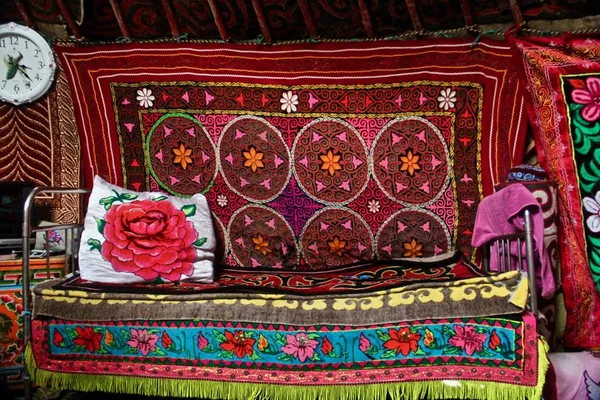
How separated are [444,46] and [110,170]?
A: 5.92 feet

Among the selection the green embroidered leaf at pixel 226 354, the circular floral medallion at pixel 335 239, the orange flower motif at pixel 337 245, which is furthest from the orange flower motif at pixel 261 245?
the green embroidered leaf at pixel 226 354

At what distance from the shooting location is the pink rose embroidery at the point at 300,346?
207cm

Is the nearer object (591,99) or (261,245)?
(591,99)

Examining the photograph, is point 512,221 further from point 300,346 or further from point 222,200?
point 222,200

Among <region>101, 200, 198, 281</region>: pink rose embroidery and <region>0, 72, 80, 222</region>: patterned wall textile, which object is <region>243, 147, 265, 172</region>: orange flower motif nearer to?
<region>101, 200, 198, 281</region>: pink rose embroidery

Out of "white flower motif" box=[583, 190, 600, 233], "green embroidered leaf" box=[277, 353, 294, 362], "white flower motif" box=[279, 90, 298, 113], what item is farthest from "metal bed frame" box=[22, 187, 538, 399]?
"white flower motif" box=[279, 90, 298, 113]

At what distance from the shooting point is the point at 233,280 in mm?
2574

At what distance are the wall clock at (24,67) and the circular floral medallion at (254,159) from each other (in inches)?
39.6

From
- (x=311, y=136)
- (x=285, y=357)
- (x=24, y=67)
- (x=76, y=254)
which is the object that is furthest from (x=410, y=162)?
(x=24, y=67)

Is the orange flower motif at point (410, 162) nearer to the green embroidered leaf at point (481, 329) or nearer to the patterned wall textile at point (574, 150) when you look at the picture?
the patterned wall textile at point (574, 150)

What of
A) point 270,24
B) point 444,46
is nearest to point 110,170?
point 270,24

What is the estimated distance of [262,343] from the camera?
210 centimetres

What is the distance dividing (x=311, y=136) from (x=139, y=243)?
3.24 ft

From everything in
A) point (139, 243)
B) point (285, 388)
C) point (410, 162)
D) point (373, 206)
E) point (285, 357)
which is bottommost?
point (285, 388)
